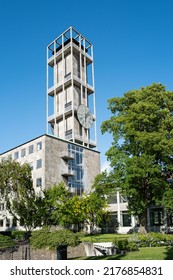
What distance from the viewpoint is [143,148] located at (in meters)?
29.2

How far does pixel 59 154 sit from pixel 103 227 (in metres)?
14.1

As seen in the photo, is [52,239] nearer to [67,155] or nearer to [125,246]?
[125,246]

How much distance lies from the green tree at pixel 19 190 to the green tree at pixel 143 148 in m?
11.4

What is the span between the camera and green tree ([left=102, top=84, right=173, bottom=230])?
2784 centimetres

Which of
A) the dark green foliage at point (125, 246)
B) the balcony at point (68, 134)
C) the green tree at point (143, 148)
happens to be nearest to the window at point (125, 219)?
the green tree at point (143, 148)

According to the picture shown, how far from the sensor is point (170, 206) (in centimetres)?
2681

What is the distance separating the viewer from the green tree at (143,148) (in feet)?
91.4

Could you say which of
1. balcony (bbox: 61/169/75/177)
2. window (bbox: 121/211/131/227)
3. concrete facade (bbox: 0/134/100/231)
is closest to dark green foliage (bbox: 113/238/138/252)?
concrete facade (bbox: 0/134/100/231)

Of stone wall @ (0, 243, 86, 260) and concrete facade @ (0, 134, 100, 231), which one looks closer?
stone wall @ (0, 243, 86, 260)

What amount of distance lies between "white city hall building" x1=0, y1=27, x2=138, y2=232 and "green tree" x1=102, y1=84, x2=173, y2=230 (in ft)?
51.3

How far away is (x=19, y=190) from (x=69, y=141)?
57.1 ft

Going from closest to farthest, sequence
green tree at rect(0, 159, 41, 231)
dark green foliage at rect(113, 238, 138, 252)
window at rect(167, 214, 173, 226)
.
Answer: dark green foliage at rect(113, 238, 138, 252) → green tree at rect(0, 159, 41, 231) → window at rect(167, 214, 173, 226)

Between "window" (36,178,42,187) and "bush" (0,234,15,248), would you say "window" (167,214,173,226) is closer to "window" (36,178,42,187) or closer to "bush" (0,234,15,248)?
"window" (36,178,42,187)

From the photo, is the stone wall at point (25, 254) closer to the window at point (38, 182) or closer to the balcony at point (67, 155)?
the window at point (38, 182)
